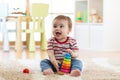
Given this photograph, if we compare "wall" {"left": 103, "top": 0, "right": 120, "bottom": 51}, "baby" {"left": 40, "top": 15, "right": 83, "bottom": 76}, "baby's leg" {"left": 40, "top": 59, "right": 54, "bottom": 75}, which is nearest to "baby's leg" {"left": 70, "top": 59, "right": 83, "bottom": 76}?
"baby" {"left": 40, "top": 15, "right": 83, "bottom": 76}

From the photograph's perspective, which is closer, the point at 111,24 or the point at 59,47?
the point at 59,47

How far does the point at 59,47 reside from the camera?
168 centimetres

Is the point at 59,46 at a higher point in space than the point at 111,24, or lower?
lower

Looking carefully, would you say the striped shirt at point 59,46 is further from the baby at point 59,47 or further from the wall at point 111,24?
the wall at point 111,24

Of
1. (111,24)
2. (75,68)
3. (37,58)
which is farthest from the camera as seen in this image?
(111,24)

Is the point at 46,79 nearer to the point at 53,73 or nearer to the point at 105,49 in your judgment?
the point at 53,73

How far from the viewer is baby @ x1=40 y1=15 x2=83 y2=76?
64.1 inches

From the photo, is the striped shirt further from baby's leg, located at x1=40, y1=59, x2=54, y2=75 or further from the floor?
the floor

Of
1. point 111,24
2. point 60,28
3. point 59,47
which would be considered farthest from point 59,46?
point 111,24

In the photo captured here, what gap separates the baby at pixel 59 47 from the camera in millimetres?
1628

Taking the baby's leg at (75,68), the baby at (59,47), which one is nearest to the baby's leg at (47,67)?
the baby at (59,47)

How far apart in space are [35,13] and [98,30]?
0.85m

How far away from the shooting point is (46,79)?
1422mm

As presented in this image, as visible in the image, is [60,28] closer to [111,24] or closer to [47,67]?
[47,67]
